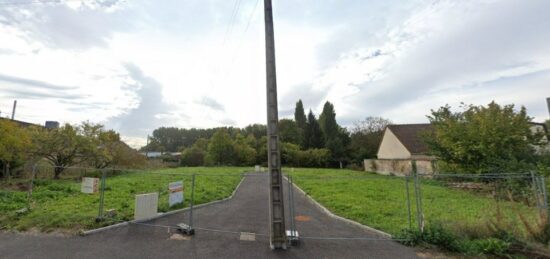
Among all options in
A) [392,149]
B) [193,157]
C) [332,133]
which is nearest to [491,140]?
[392,149]

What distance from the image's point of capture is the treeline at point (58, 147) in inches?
584

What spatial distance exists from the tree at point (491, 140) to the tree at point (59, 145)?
26546mm

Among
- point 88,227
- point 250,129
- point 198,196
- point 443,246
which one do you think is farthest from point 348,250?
point 250,129

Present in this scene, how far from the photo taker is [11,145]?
48.4ft

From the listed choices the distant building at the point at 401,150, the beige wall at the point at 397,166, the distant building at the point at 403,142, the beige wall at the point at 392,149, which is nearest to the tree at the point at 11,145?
the beige wall at the point at 397,166

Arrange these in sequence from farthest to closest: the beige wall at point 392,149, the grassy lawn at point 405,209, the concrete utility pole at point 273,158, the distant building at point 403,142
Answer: the beige wall at point 392,149 → the distant building at point 403,142 → the grassy lawn at point 405,209 → the concrete utility pole at point 273,158

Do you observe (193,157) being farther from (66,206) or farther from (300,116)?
(66,206)

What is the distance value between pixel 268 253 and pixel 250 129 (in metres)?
62.5

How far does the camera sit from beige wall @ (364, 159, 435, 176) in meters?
19.3

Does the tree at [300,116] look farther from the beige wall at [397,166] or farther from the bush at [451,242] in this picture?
the bush at [451,242]

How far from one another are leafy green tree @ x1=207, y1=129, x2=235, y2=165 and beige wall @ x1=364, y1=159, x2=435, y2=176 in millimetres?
23308

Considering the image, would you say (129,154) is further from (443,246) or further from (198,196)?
(443,246)

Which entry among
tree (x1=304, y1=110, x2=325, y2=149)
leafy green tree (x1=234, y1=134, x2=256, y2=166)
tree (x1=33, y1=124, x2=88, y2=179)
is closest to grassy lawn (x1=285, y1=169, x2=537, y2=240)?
tree (x1=33, y1=124, x2=88, y2=179)

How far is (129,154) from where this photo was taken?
25344 millimetres
